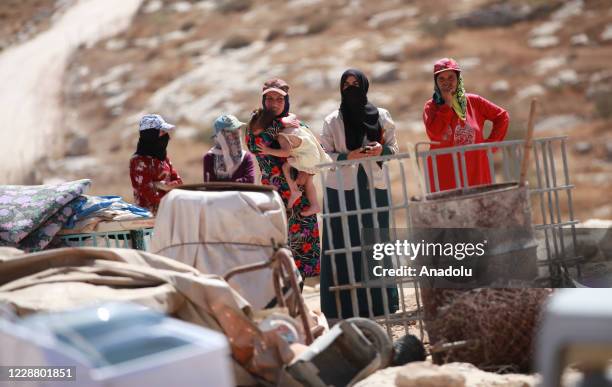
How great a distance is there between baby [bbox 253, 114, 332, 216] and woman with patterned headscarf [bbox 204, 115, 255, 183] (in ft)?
0.84

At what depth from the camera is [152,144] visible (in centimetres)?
758

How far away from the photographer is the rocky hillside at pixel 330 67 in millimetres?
26500

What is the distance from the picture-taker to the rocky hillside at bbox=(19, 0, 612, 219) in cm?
2650

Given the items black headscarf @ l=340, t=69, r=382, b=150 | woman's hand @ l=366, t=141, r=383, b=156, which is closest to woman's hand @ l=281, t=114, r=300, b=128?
black headscarf @ l=340, t=69, r=382, b=150

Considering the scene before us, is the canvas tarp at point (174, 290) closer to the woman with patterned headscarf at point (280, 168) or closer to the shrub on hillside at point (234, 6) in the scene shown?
the woman with patterned headscarf at point (280, 168)

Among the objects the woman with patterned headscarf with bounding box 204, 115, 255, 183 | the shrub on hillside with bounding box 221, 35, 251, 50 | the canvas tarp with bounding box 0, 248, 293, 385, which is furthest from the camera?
the shrub on hillside with bounding box 221, 35, 251, 50

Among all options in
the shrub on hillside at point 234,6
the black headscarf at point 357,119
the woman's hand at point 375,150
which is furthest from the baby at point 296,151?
the shrub on hillside at point 234,6

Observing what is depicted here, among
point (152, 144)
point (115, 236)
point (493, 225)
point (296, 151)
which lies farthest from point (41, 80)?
point (493, 225)

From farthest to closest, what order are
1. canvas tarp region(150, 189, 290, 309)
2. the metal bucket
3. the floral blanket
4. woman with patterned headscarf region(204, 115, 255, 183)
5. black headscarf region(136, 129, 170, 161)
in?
black headscarf region(136, 129, 170, 161) < woman with patterned headscarf region(204, 115, 255, 183) < the floral blanket < canvas tarp region(150, 189, 290, 309) < the metal bucket

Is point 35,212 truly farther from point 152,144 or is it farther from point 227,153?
point 227,153

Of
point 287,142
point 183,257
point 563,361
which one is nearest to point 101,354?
point 563,361

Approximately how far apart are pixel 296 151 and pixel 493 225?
2132mm

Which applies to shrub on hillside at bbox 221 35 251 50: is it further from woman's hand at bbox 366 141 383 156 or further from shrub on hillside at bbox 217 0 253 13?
woman's hand at bbox 366 141 383 156

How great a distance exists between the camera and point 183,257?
18.7 ft
